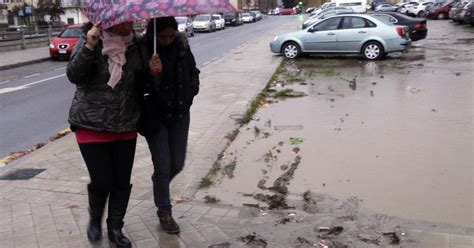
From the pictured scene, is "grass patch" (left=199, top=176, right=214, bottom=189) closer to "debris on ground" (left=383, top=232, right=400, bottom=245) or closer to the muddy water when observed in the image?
the muddy water

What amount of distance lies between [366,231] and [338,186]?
1.08 metres

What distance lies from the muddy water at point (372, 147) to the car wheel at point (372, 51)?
428cm

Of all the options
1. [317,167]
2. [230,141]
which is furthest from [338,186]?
[230,141]

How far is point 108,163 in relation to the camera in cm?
343

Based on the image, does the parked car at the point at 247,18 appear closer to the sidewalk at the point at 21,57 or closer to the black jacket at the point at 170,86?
the sidewalk at the point at 21,57

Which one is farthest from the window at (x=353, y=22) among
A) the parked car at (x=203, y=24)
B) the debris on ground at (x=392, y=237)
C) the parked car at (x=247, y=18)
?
the parked car at (x=247, y=18)

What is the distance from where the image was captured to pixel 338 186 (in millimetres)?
5078

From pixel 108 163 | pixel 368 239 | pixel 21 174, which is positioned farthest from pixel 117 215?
pixel 21 174

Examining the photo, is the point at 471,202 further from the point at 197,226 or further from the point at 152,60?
the point at 152,60

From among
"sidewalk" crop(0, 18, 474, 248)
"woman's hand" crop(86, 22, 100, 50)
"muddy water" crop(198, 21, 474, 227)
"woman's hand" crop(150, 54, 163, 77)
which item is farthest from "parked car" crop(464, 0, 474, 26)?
"woman's hand" crop(86, 22, 100, 50)

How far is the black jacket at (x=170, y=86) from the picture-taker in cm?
346

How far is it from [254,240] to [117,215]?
1.06 meters

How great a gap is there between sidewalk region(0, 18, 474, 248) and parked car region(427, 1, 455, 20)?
3974cm

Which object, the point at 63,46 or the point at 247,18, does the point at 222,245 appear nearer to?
the point at 63,46
